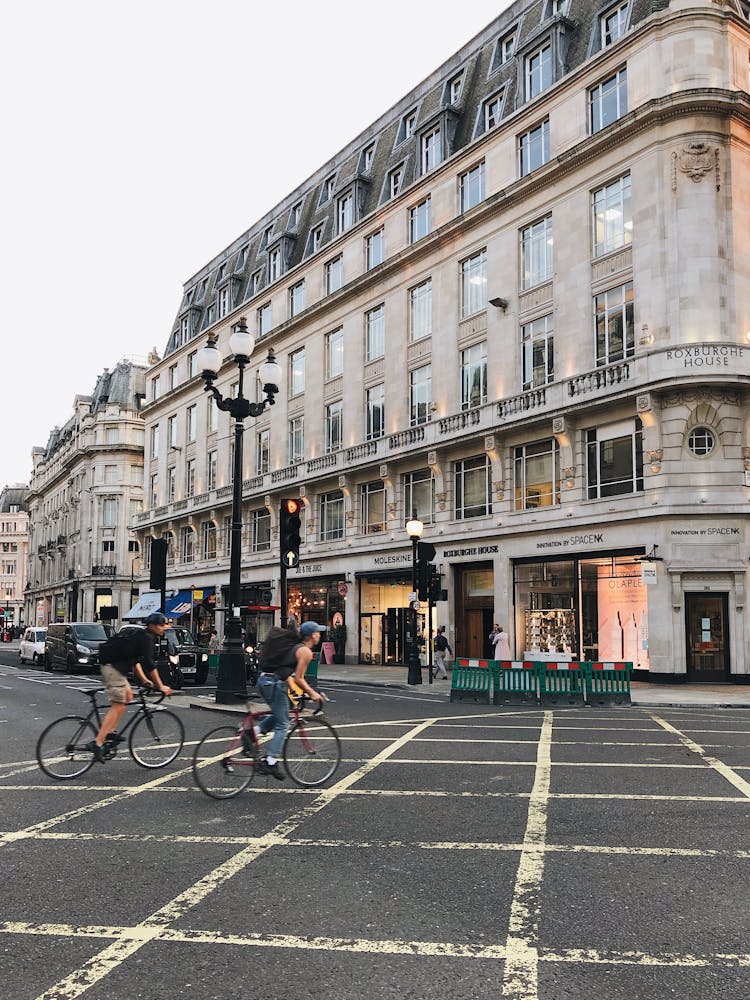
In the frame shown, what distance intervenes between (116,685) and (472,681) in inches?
462

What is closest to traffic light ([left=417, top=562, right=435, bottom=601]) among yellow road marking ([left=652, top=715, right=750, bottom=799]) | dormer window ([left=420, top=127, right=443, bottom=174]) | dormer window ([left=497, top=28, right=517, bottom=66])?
yellow road marking ([left=652, top=715, right=750, bottom=799])

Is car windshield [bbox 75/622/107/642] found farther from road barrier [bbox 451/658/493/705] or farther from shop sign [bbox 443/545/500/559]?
road barrier [bbox 451/658/493/705]

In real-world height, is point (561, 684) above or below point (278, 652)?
below

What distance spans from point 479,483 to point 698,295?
10.5 metres

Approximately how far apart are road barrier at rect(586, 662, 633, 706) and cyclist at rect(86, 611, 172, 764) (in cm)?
1219

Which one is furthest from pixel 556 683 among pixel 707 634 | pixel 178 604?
pixel 178 604

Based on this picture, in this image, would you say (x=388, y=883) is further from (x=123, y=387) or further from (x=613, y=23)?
(x=123, y=387)

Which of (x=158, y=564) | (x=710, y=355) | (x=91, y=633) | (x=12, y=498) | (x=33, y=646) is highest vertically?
(x=12, y=498)

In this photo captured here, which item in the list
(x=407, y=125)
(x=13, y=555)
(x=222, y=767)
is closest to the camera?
(x=222, y=767)

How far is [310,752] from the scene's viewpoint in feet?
28.3

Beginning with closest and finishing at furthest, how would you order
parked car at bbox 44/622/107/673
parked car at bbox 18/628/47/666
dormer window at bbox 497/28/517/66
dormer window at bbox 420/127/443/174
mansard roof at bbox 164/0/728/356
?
parked car at bbox 44/622/107/673
mansard roof at bbox 164/0/728/356
dormer window at bbox 497/28/517/66
parked car at bbox 18/628/47/666
dormer window at bbox 420/127/443/174

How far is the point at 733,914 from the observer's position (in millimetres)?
4867

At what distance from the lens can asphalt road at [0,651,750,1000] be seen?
4047 millimetres

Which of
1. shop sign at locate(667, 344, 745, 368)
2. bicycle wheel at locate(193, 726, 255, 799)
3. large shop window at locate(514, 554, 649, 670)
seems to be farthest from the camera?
large shop window at locate(514, 554, 649, 670)
